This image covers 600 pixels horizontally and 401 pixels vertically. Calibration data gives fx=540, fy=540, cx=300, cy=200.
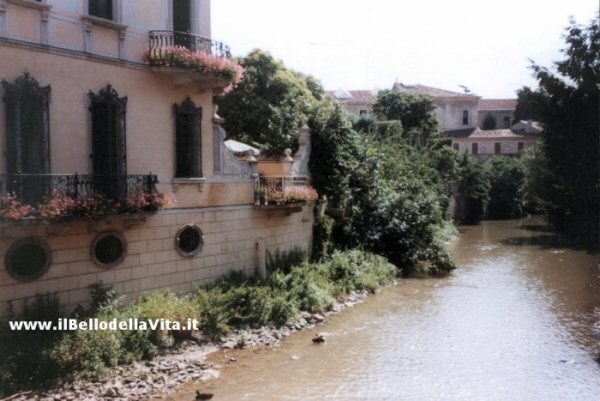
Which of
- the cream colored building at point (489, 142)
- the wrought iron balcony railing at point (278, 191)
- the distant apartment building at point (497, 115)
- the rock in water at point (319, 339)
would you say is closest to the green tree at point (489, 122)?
the distant apartment building at point (497, 115)

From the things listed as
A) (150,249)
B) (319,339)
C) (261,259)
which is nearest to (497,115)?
(261,259)

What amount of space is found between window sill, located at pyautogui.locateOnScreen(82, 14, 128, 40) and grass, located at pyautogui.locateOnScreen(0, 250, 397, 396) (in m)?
6.04

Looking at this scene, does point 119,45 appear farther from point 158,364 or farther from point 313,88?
point 313,88

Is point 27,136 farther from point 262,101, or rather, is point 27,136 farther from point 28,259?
point 262,101

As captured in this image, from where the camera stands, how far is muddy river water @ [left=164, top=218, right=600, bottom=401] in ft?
37.8

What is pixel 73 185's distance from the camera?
38.9 feet

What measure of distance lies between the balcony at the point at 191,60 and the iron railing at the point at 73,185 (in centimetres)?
285

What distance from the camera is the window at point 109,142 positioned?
1265 cm

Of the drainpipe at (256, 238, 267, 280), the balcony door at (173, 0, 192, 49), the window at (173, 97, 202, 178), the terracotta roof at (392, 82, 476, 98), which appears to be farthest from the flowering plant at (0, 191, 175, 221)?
the terracotta roof at (392, 82, 476, 98)

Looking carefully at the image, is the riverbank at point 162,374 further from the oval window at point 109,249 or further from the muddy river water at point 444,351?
the oval window at point 109,249

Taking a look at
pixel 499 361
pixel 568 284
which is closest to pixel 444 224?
pixel 568 284

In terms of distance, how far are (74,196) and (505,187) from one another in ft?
151

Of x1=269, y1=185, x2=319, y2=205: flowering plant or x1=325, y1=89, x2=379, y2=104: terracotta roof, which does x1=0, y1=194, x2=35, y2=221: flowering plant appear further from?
x1=325, y1=89, x2=379, y2=104: terracotta roof

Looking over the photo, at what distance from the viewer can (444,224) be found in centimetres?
3750
